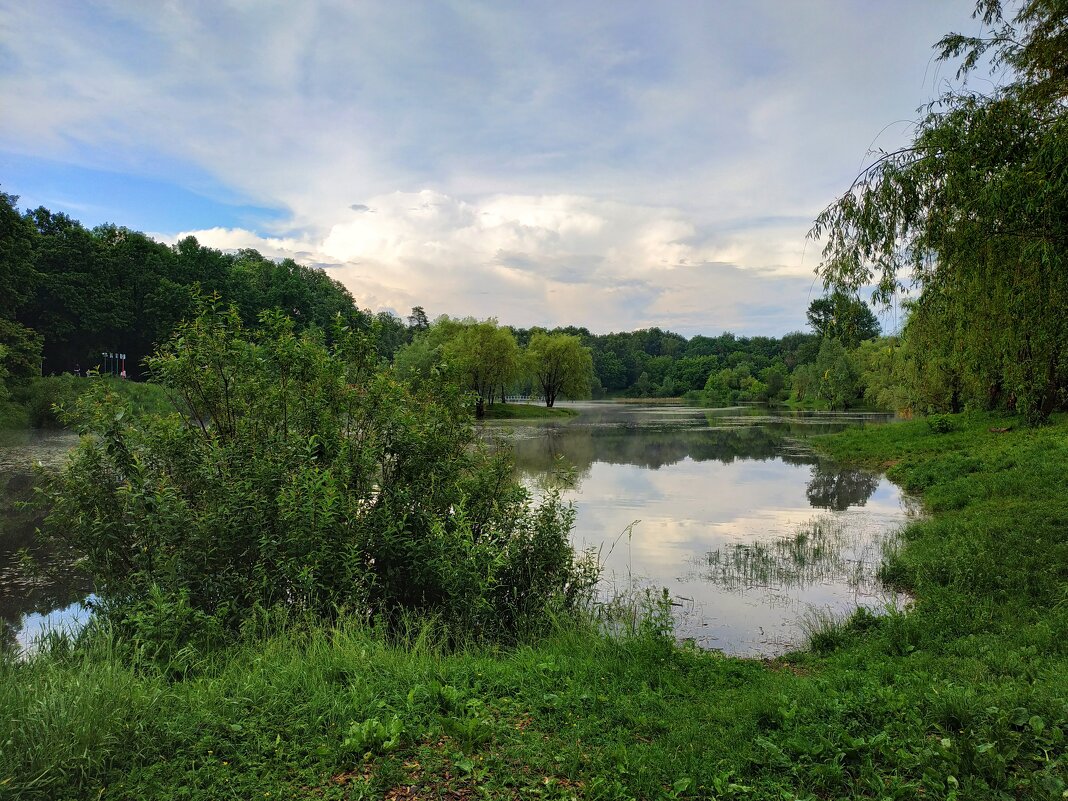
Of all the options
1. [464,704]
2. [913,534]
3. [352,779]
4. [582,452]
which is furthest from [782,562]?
[582,452]

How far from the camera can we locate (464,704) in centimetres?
482

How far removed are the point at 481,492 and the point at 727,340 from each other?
16764 cm

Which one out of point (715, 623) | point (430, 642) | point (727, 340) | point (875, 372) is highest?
point (727, 340)

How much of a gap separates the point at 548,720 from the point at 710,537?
1032 centimetres

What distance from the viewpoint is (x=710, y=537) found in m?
14.2

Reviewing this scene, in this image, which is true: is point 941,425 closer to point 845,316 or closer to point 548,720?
point 845,316

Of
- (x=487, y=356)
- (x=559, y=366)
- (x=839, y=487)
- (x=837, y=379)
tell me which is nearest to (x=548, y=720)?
(x=839, y=487)

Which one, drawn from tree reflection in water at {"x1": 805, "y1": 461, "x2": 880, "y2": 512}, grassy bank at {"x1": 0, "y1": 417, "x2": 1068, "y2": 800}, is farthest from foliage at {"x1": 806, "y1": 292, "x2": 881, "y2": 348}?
tree reflection in water at {"x1": 805, "y1": 461, "x2": 880, "y2": 512}

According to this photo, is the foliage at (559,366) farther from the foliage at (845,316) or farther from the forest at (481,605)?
the foliage at (845,316)

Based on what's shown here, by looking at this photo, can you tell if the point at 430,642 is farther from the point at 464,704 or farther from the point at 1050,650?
the point at 1050,650

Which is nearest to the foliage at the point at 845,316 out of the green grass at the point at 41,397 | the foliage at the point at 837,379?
the green grass at the point at 41,397

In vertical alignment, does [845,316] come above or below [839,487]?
above

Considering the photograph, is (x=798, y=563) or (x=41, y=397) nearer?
(x=798, y=563)

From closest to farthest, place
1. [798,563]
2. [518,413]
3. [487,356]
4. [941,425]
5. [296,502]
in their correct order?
[296,502], [798,563], [941,425], [487,356], [518,413]
